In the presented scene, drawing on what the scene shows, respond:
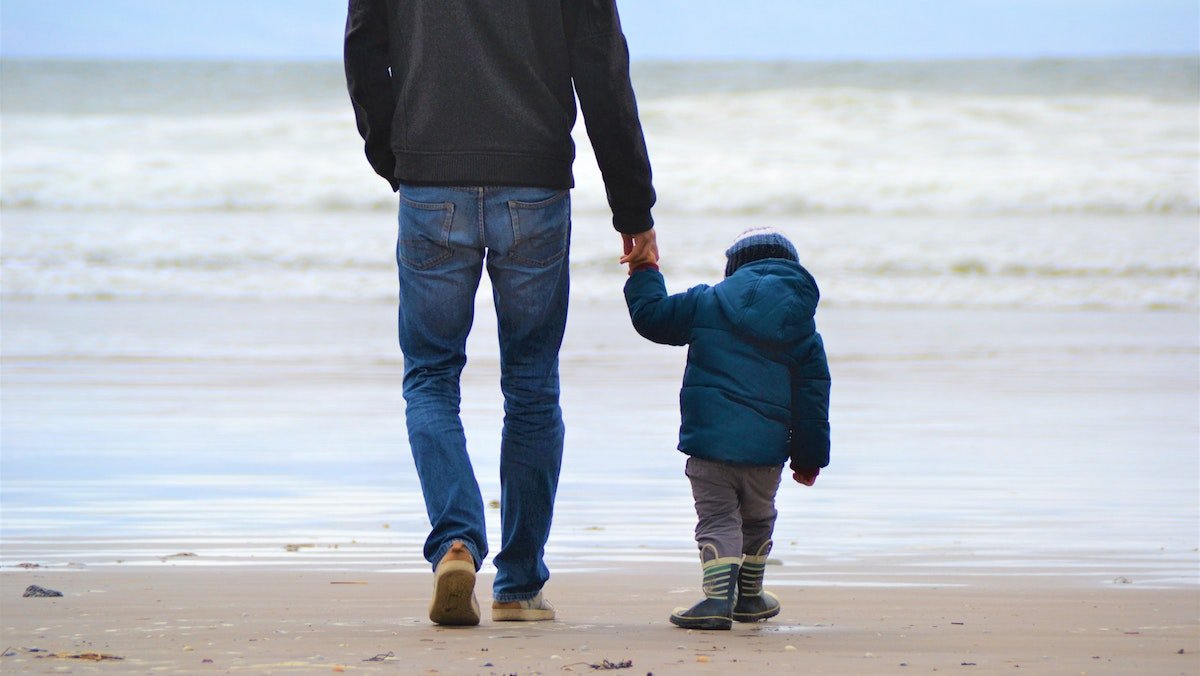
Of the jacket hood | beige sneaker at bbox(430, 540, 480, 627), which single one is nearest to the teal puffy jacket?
the jacket hood

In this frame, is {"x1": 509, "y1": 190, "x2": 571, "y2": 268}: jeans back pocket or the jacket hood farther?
the jacket hood

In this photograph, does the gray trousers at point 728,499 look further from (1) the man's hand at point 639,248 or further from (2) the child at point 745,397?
(1) the man's hand at point 639,248

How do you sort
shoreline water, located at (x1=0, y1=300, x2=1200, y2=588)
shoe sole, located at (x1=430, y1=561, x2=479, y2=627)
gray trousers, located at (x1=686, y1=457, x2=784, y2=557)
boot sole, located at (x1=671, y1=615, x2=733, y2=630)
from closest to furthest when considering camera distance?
shoe sole, located at (x1=430, y1=561, x2=479, y2=627)
boot sole, located at (x1=671, y1=615, x2=733, y2=630)
gray trousers, located at (x1=686, y1=457, x2=784, y2=557)
shoreline water, located at (x1=0, y1=300, x2=1200, y2=588)

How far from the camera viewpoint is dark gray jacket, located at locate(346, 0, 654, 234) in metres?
2.85

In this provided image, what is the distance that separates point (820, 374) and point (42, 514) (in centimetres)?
246

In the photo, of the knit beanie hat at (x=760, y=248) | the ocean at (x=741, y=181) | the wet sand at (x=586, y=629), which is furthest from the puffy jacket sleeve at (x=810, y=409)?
the ocean at (x=741, y=181)

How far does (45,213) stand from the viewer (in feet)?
75.6

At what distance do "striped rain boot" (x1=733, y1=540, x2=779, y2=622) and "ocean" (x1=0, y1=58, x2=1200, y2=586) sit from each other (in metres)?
0.48

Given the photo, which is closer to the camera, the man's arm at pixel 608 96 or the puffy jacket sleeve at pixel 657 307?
the man's arm at pixel 608 96

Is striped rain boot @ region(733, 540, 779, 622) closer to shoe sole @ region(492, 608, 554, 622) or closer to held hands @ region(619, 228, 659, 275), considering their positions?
shoe sole @ region(492, 608, 554, 622)

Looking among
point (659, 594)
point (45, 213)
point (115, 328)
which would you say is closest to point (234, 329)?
point (115, 328)

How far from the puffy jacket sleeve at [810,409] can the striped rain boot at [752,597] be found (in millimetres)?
226

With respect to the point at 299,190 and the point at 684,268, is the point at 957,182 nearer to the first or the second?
the point at 684,268

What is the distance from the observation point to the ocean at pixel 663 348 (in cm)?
412
